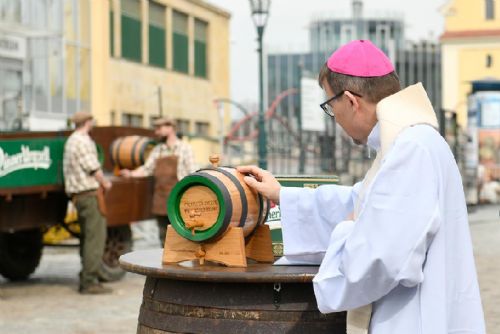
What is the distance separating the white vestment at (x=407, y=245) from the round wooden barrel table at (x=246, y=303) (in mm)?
748

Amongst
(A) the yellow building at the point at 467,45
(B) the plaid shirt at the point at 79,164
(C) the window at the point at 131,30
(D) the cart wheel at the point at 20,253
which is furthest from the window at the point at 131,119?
(B) the plaid shirt at the point at 79,164

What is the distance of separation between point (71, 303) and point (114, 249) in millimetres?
1590

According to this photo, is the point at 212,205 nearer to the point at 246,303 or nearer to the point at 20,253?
the point at 246,303

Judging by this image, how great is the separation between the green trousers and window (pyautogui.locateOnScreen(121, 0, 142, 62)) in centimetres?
3386

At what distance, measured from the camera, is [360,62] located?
345 centimetres

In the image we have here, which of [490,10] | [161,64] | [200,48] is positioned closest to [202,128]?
[200,48]

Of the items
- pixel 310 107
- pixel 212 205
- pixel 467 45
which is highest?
pixel 467 45

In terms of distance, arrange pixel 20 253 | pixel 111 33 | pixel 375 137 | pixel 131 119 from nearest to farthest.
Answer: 1. pixel 375 137
2. pixel 20 253
3. pixel 111 33
4. pixel 131 119

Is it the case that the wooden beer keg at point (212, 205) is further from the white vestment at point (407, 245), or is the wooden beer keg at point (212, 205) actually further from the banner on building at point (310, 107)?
the banner on building at point (310, 107)

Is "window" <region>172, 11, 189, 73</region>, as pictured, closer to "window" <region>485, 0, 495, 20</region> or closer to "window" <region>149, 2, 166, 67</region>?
"window" <region>149, 2, 166, 67</region>

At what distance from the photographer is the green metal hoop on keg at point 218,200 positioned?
425 centimetres

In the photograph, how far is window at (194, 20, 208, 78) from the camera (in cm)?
5397

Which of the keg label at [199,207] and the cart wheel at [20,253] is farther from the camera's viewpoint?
the cart wheel at [20,253]

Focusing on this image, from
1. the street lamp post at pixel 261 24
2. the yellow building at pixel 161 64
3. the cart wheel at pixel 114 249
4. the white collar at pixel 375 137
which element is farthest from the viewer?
the yellow building at pixel 161 64
